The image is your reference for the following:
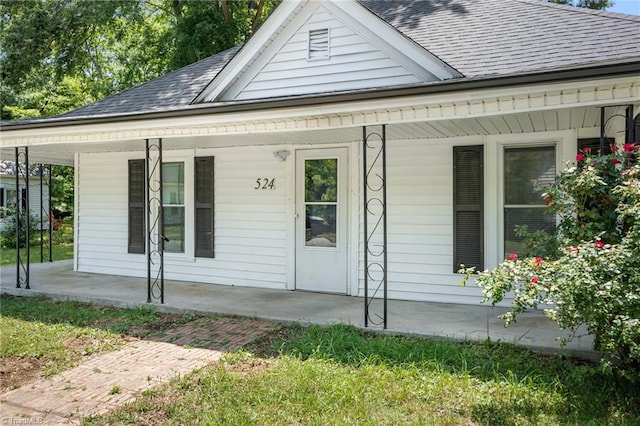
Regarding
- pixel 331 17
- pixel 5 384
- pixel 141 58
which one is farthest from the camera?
pixel 141 58

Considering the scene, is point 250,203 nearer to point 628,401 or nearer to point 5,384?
point 5,384

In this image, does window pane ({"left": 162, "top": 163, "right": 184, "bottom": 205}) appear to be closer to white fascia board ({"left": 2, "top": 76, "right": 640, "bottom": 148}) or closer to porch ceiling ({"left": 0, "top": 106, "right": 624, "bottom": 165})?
porch ceiling ({"left": 0, "top": 106, "right": 624, "bottom": 165})

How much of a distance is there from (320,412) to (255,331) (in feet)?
6.83

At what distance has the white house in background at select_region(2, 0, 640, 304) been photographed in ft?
19.0

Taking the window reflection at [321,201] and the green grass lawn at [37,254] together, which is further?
the green grass lawn at [37,254]

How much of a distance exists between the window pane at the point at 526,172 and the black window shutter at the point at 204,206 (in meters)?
4.63

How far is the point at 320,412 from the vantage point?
345cm

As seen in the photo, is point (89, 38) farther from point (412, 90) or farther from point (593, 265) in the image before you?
point (593, 265)

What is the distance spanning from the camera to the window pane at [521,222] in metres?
6.31

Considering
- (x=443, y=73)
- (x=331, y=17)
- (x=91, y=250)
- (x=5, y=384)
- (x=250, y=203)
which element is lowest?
(x=5, y=384)

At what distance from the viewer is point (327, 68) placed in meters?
7.42

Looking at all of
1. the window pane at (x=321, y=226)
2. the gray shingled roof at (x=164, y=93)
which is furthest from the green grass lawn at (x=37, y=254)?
the window pane at (x=321, y=226)

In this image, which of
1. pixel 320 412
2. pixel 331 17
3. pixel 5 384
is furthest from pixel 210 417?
pixel 331 17

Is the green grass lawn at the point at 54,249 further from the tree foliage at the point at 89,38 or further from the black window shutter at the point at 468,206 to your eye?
the black window shutter at the point at 468,206
